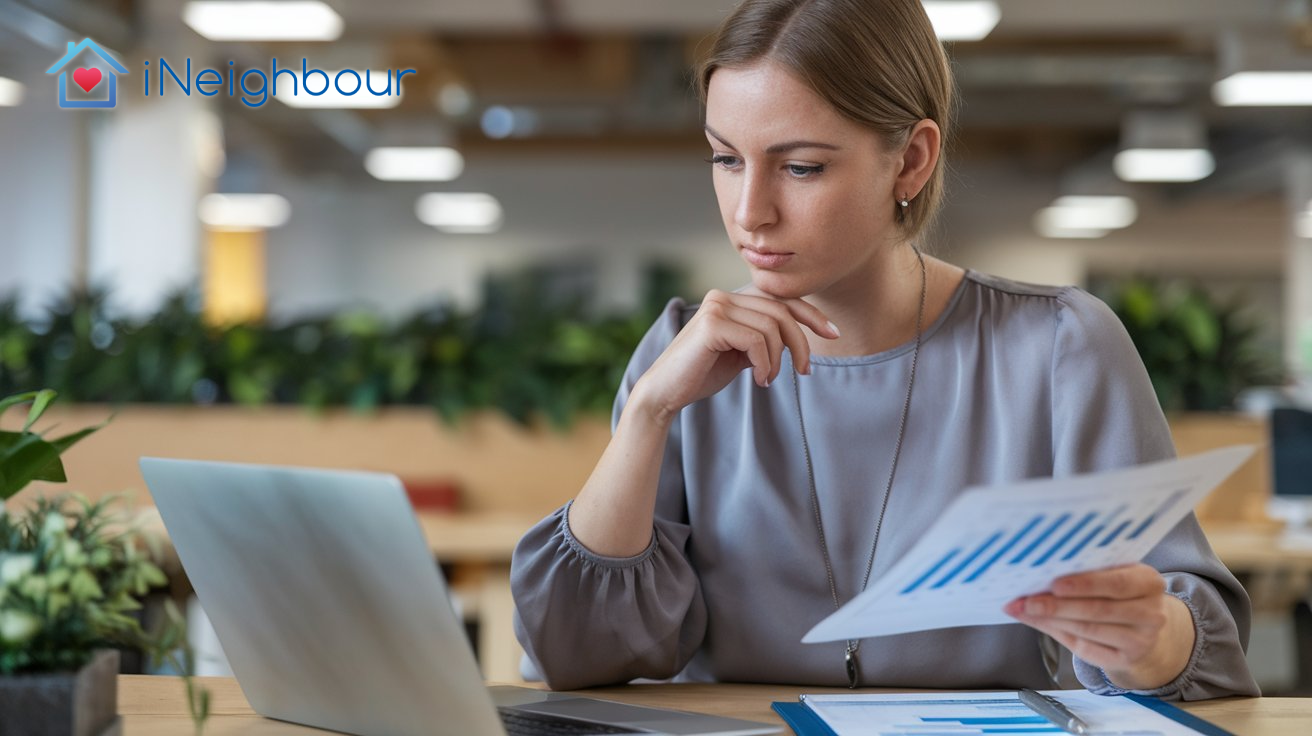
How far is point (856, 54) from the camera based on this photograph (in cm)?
119

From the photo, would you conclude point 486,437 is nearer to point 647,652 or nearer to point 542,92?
point 647,652

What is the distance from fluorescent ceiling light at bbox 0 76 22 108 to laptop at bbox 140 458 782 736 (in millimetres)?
7437

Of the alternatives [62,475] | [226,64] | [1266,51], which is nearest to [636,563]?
[62,475]

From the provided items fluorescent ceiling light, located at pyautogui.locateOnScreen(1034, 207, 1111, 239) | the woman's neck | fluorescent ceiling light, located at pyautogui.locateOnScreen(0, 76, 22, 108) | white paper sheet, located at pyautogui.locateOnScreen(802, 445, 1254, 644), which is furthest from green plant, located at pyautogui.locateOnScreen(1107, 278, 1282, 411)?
fluorescent ceiling light, located at pyautogui.locateOnScreen(1034, 207, 1111, 239)

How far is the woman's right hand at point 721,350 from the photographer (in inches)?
43.9

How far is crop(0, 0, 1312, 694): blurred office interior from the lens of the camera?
446cm

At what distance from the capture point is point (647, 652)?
1.20 meters

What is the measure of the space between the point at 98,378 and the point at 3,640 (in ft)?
13.1

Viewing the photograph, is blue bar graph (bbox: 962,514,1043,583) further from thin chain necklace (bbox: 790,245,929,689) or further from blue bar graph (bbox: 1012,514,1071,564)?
thin chain necklace (bbox: 790,245,929,689)

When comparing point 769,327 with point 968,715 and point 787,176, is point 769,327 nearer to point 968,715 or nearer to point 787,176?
point 787,176

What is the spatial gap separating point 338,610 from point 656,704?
13.4 inches

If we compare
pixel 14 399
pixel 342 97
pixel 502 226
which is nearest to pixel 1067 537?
pixel 14 399

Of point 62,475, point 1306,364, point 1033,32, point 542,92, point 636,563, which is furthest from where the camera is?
point 1306,364

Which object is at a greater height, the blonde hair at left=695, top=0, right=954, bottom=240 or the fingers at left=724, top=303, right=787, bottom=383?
the blonde hair at left=695, top=0, right=954, bottom=240
